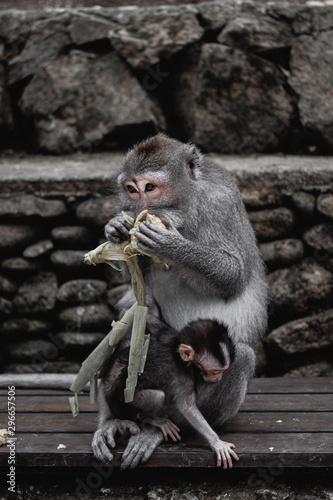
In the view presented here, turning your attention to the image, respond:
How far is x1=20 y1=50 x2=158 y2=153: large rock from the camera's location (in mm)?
5441

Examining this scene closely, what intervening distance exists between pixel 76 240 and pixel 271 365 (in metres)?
1.67

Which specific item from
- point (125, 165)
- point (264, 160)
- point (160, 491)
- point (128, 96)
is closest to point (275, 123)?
point (264, 160)

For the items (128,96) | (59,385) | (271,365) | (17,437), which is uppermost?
(128,96)

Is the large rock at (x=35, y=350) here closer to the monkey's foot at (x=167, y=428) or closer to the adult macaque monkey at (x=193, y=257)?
the adult macaque monkey at (x=193, y=257)

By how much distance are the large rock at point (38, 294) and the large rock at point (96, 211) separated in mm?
500

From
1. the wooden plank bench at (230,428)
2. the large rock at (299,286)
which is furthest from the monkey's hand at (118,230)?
the large rock at (299,286)

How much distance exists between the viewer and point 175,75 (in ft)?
18.1

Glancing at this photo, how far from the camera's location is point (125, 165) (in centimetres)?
347

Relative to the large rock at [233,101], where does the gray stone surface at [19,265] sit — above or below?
below

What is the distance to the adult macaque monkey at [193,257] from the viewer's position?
11.1 ft

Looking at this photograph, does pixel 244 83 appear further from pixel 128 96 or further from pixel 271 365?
pixel 271 365

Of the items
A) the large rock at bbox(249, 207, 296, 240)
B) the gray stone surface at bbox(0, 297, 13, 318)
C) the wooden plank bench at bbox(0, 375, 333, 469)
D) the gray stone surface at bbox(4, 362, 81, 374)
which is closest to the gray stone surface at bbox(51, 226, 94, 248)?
the gray stone surface at bbox(0, 297, 13, 318)

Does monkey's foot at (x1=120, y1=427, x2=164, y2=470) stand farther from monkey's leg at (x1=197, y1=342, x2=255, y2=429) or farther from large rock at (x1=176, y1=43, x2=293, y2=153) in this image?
large rock at (x1=176, y1=43, x2=293, y2=153)

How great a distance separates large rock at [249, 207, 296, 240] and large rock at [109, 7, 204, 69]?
1.44 metres
